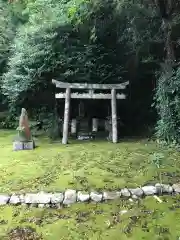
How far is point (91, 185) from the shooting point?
549cm

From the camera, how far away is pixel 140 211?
488 cm

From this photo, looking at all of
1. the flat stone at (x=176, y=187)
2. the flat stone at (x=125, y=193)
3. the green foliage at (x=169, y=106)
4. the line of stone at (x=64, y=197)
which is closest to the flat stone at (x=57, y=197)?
the line of stone at (x=64, y=197)

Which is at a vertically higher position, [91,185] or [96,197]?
[91,185]

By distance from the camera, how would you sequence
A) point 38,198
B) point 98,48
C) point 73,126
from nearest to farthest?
point 38,198 < point 98,48 < point 73,126

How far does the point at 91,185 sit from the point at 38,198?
0.93 m

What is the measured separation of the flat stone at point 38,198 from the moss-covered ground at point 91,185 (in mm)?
156

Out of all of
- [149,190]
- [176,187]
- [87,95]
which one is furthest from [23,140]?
[176,187]

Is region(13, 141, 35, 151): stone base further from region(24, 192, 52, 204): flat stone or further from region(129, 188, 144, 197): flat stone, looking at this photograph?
region(129, 188, 144, 197): flat stone

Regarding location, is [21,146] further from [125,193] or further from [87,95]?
[125,193]

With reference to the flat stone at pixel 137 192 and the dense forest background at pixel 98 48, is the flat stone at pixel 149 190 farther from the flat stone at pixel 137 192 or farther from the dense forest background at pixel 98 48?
the dense forest background at pixel 98 48

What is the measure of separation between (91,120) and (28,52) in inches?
112

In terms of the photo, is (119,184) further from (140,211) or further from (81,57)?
(81,57)

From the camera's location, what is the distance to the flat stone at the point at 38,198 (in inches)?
201

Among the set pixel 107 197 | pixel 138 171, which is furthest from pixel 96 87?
pixel 107 197
